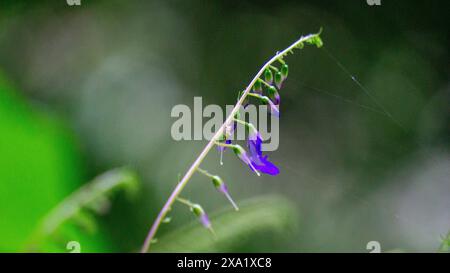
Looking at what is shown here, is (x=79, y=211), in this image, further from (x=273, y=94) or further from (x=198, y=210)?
(x=273, y=94)

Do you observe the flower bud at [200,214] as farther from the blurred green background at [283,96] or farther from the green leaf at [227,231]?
the blurred green background at [283,96]

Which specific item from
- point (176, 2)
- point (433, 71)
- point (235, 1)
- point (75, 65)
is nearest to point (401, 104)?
point (433, 71)

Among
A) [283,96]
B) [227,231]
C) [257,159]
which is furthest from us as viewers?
[283,96]

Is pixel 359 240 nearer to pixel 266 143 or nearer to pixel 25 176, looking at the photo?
pixel 266 143

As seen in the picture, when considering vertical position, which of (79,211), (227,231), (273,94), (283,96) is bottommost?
(227,231)

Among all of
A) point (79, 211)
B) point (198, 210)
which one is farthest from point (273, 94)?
point (79, 211)
